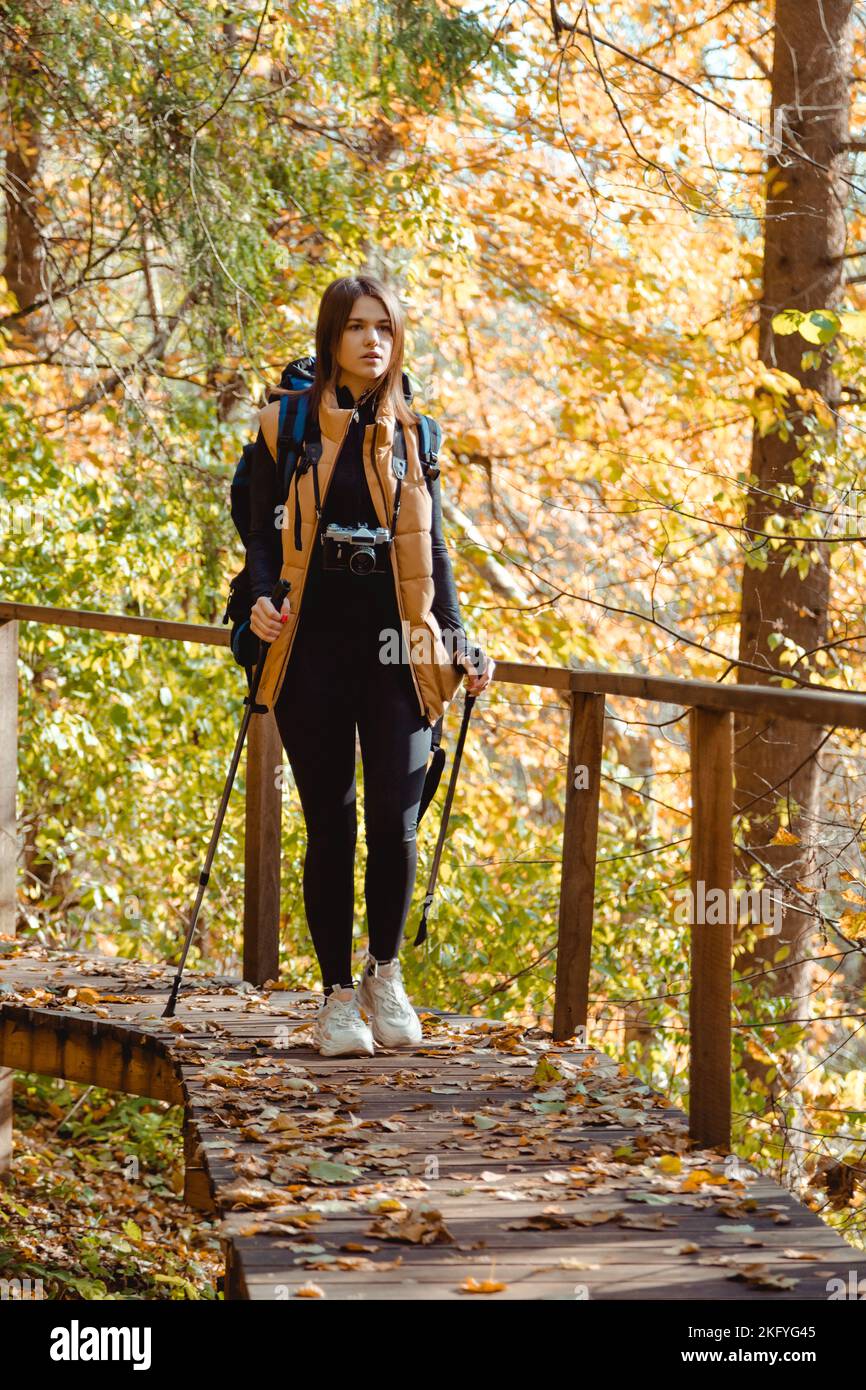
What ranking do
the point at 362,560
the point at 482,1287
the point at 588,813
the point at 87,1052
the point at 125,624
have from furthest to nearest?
the point at 125,624, the point at 87,1052, the point at 588,813, the point at 362,560, the point at 482,1287

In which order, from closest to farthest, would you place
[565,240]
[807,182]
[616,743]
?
[807,182] < [565,240] < [616,743]

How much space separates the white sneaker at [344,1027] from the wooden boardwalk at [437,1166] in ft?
0.16

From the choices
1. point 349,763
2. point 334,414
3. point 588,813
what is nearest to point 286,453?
point 334,414

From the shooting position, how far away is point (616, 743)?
1373 centimetres

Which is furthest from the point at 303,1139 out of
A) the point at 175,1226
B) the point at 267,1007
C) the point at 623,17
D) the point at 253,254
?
the point at 623,17

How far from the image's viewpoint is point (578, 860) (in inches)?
172

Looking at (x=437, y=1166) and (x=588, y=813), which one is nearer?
(x=437, y=1166)

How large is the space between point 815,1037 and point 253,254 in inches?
312

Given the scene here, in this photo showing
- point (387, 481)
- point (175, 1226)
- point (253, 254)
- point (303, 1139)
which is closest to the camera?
point (303, 1139)

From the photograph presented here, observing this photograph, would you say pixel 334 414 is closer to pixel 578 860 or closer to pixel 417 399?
pixel 578 860

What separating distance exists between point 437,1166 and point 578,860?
4.15ft

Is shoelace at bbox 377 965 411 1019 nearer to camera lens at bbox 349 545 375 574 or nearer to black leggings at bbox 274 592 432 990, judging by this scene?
black leggings at bbox 274 592 432 990

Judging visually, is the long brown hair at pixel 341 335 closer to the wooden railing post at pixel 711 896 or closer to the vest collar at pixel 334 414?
the vest collar at pixel 334 414

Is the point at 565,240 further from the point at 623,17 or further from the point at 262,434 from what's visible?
the point at 262,434
